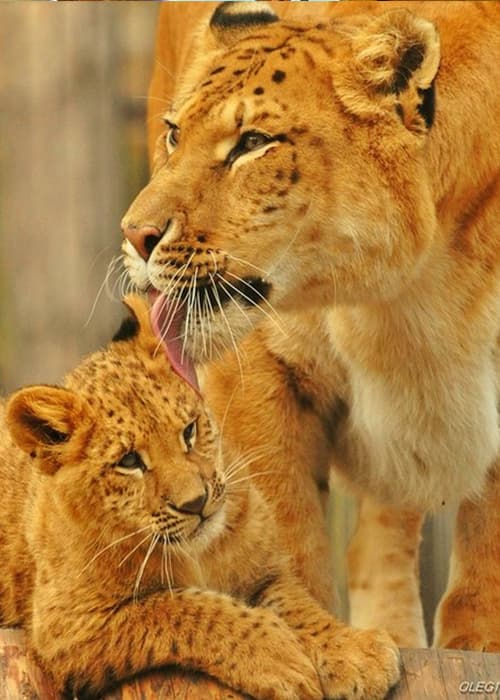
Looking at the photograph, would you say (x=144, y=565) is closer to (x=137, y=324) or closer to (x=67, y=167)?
(x=137, y=324)

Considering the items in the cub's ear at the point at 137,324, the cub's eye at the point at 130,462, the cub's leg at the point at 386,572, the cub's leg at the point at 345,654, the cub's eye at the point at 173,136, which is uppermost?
the cub's eye at the point at 173,136

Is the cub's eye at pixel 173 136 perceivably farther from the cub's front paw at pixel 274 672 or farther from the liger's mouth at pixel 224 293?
the cub's front paw at pixel 274 672

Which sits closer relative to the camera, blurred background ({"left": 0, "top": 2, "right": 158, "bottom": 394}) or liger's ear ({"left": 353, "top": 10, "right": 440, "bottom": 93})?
liger's ear ({"left": 353, "top": 10, "right": 440, "bottom": 93})

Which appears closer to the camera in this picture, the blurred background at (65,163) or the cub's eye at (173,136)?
the cub's eye at (173,136)

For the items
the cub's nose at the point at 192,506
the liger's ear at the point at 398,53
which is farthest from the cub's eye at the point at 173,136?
the cub's nose at the point at 192,506

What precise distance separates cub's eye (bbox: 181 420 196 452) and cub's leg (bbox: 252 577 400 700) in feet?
1.67

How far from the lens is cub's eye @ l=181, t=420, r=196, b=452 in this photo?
4.79m

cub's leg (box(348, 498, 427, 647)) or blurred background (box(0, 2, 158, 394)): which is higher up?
blurred background (box(0, 2, 158, 394))

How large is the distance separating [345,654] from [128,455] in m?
0.69

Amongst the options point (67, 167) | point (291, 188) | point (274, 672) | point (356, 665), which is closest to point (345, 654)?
point (356, 665)

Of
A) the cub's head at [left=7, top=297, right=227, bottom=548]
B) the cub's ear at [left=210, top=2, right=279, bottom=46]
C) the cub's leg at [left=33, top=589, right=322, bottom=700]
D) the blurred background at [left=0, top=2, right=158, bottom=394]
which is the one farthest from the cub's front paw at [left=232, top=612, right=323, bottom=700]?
the blurred background at [left=0, top=2, right=158, bottom=394]

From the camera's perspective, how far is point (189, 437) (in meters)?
4.84

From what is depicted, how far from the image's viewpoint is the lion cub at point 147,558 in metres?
4.68

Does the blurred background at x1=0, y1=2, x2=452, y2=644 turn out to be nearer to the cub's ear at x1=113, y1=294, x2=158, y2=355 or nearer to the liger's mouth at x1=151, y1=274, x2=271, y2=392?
the cub's ear at x1=113, y1=294, x2=158, y2=355
